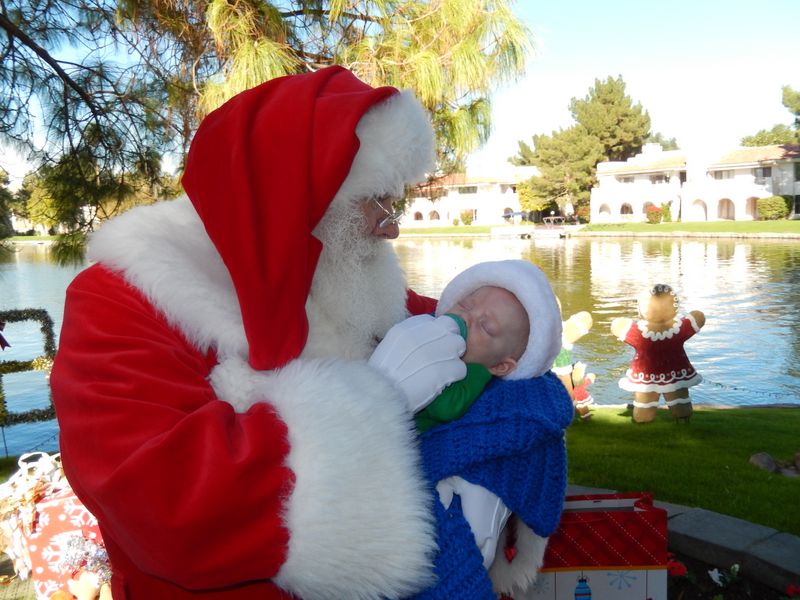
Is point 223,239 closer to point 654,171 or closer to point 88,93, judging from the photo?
point 88,93

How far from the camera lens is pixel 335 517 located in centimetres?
105

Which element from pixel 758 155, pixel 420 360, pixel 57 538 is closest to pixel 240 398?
pixel 420 360

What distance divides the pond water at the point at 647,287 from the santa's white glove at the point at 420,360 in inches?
124

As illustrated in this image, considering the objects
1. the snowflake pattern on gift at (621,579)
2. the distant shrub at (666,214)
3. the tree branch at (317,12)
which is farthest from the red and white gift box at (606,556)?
the distant shrub at (666,214)

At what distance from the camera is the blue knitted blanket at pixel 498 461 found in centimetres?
123

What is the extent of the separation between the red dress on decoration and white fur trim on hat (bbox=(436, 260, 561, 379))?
341cm

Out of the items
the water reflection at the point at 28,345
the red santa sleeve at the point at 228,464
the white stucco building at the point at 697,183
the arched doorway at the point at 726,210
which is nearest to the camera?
the red santa sleeve at the point at 228,464

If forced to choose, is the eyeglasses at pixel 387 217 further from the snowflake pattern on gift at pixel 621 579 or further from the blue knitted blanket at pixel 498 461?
the snowflake pattern on gift at pixel 621 579

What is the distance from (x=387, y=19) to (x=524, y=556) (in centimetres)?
333

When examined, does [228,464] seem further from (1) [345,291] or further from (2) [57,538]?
(2) [57,538]

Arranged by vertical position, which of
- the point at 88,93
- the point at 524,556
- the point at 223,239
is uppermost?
the point at 88,93

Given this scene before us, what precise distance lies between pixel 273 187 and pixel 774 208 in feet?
121

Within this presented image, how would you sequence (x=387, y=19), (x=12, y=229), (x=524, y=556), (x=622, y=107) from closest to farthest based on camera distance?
(x=524, y=556) → (x=12, y=229) → (x=387, y=19) → (x=622, y=107)

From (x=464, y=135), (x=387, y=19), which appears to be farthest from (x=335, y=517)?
(x=387, y=19)
